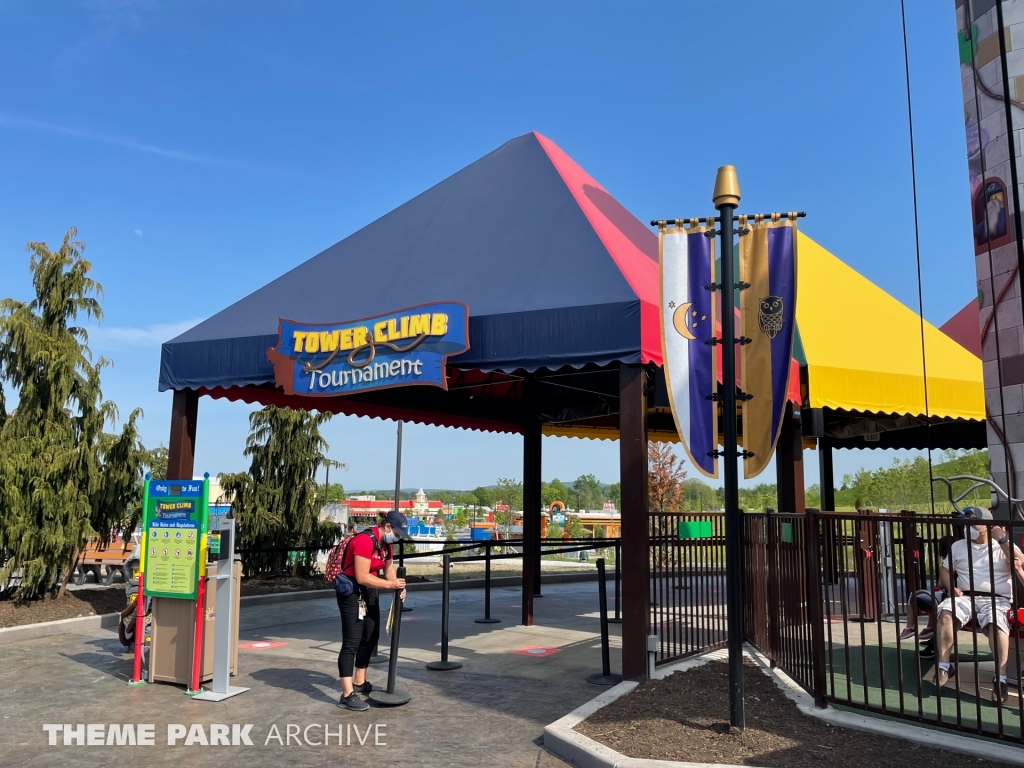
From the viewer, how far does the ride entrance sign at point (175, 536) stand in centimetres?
815

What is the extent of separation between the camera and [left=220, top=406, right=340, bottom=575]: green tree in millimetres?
16359

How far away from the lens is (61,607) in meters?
11.6

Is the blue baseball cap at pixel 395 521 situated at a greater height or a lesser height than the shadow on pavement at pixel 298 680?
greater

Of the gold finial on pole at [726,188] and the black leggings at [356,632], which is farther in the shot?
the black leggings at [356,632]

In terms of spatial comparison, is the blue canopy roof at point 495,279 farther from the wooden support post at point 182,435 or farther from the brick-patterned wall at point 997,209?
the brick-patterned wall at point 997,209

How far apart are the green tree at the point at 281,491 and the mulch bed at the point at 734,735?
10894 millimetres

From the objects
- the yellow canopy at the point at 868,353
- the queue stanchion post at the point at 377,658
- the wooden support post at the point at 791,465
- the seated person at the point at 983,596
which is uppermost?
the yellow canopy at the point at 868,353

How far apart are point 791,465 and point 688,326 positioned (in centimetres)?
750

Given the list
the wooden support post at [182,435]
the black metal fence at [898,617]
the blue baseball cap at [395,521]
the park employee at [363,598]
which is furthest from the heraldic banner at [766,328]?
the wooden support post at [182,435]

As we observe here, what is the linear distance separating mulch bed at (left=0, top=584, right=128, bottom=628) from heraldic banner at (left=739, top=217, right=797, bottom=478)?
31.6 ft

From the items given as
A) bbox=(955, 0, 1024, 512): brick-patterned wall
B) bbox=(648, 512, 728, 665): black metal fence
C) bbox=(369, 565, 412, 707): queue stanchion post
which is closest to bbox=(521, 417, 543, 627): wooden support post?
bbox=(648, 512, 728, 665): black metal fence

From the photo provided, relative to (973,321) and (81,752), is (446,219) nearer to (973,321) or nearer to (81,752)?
(81,752)

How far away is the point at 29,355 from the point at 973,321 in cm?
1816

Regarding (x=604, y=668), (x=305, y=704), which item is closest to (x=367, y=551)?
(x=305, y=704)
